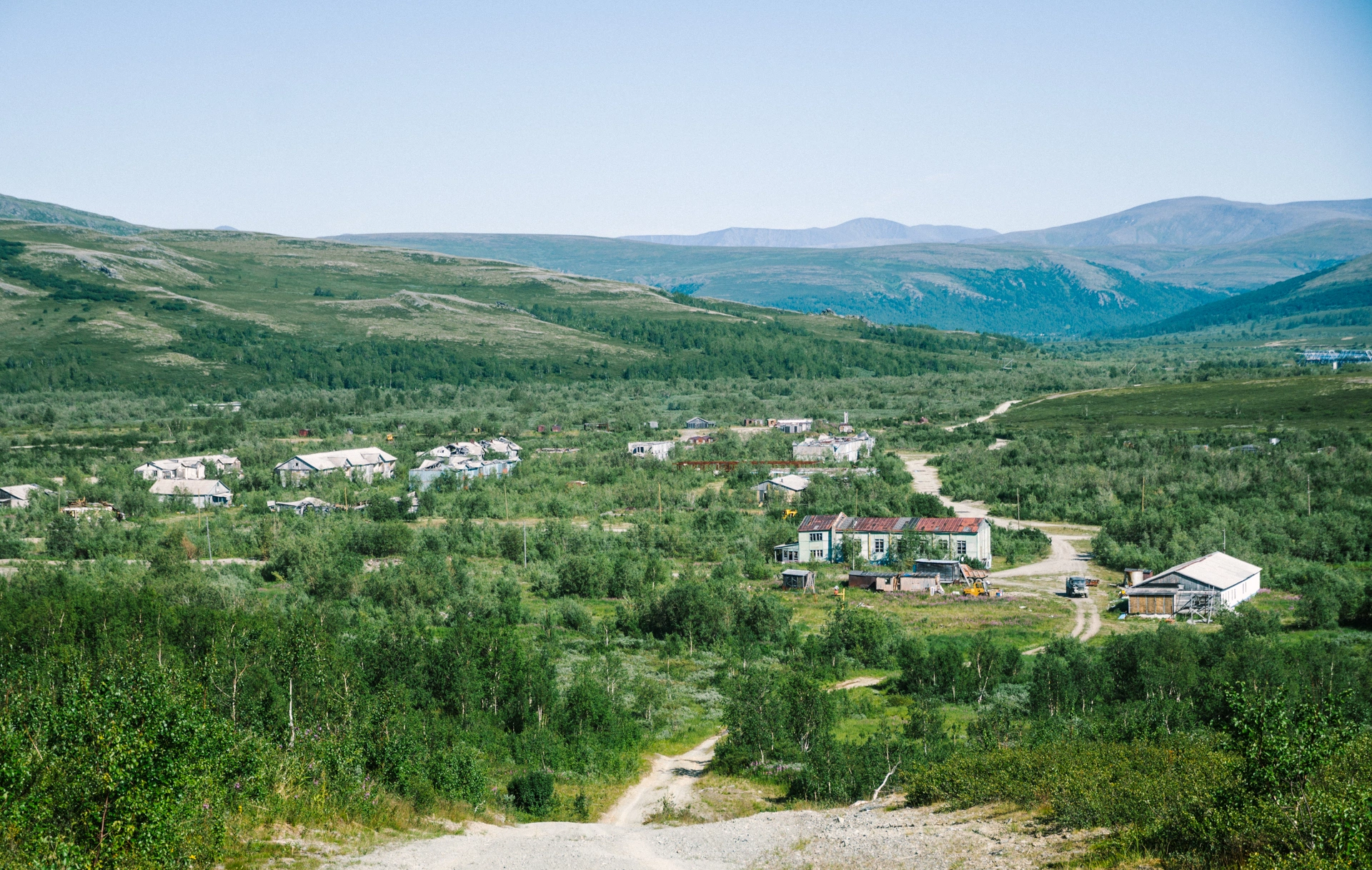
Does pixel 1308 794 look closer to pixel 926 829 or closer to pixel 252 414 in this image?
pixel 926 829

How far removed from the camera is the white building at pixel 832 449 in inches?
2773

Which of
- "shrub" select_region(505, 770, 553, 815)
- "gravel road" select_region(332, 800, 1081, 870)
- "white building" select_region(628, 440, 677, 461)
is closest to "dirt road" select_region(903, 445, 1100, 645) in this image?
"gravel road" select_region(332, 800, 1081, 870)

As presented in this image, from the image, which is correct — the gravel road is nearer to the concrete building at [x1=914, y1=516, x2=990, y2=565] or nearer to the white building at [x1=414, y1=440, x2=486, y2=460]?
the concrete building at [x1=914, y1=516, x2=990, y2=565]

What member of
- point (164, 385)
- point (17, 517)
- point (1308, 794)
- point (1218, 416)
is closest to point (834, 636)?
point (1308, 794)

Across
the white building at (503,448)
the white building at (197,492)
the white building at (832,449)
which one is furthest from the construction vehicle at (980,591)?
the white building at (197,492)

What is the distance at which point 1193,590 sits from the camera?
35.2m

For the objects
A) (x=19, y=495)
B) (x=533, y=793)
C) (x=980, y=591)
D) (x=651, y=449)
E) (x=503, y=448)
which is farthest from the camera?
(x=503, y=448)

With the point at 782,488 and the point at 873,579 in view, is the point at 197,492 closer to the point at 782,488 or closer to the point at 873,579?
the point at 782,488

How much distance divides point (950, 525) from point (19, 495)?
44052 millimetres

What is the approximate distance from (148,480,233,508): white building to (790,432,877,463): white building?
34288 millimetres

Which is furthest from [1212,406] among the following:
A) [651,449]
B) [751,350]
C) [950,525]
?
[751,350]

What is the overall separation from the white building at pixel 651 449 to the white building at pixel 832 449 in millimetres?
8383

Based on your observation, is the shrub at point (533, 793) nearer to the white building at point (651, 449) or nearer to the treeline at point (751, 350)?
the white building at point (651, 449)

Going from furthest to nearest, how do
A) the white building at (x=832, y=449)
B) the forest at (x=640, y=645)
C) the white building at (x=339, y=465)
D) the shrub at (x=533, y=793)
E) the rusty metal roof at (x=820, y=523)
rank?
the white building at (x=832, y=449), the white building at (x=339, y=465), the rusty metal roof at (x=820, y=523), the shrub at (x=533, y=793), the forest at (x=640, y=645)
